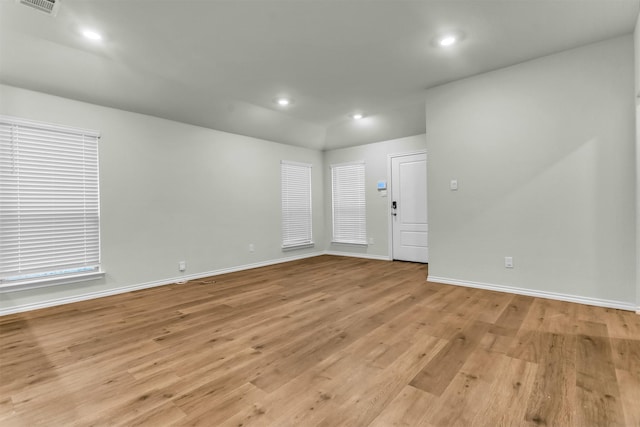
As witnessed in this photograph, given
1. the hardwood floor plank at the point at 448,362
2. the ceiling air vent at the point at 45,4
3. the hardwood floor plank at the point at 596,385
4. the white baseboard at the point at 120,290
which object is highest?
the ceiling air vent at the point at 45,4

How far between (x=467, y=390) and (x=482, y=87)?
3503 millimetres

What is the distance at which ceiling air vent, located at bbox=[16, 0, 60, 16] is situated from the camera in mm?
2319

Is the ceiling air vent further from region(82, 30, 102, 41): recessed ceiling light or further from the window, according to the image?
the window

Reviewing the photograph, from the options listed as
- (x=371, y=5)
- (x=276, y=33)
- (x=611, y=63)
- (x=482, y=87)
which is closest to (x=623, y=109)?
(x=611, y=63)

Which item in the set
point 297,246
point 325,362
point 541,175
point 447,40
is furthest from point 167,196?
point 541,175

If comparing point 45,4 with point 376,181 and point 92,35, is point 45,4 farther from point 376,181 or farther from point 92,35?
point 376,181

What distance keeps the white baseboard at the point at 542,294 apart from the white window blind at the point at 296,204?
3.07 m

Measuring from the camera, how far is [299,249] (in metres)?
6.66

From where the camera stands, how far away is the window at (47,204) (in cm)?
334

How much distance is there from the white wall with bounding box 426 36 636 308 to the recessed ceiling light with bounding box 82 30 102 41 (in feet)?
12.6

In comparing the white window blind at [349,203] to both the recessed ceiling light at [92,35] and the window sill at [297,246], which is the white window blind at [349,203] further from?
the recessed ceiling light at [92,35]

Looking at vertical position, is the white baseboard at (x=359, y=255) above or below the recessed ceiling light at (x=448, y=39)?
below

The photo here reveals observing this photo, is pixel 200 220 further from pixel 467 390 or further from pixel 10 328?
pixel 467 390

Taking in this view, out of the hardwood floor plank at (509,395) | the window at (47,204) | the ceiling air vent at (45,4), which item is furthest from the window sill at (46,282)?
the hardwood floor plank at (509,395)
